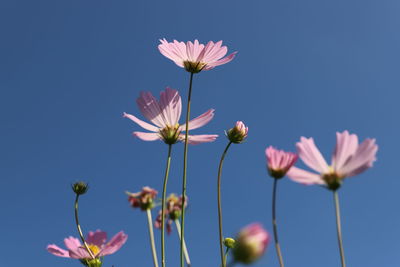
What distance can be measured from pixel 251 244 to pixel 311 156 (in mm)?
266

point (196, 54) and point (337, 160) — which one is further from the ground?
point (196, 54)

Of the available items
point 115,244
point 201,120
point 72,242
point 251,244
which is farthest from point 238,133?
point 251,244

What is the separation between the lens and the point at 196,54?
134cm

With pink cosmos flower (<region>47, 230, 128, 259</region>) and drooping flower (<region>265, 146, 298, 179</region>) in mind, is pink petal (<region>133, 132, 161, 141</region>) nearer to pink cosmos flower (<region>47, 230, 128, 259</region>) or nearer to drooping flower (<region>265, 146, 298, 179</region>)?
pink cosmos flower (<region>47, 230, 128, 259</region>)

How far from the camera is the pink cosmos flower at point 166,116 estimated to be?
3.81ft

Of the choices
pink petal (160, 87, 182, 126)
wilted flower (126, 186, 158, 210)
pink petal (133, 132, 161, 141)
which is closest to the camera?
pink petal (133, 132, 161, 141)

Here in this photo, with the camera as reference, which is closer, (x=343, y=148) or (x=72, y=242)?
(x=343, y=148)

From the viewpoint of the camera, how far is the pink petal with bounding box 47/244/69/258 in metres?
1.20

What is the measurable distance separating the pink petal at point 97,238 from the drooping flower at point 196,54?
59 cm

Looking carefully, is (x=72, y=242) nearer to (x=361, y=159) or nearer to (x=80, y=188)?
(x=80, y=188)

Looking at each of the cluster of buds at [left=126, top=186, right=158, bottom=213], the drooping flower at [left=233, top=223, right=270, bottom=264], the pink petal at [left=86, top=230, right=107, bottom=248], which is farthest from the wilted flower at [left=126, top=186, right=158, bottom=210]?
the drooping flower at [left=233, top=223, right=270, bottom=264]

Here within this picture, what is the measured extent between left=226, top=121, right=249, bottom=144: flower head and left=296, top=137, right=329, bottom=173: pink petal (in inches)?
21.1

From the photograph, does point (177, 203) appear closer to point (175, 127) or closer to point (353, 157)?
point (175, 127)

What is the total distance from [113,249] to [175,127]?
14.7 inches
